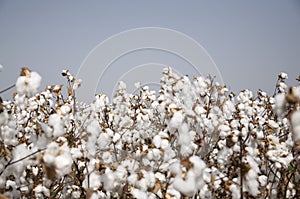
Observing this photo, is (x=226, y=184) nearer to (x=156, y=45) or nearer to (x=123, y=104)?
(x=123, y=104)

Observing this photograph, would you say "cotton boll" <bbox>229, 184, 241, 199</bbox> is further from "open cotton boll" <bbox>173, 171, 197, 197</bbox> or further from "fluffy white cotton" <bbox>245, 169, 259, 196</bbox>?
"open cotton boll" <bbox>173, 171, 197, 197</bbox>

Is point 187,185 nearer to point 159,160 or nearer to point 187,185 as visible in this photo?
point 187,185

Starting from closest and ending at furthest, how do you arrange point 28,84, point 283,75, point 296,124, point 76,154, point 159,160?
1. point 296,124
2. point 28,84
3. point 76,154
4. point 159,160
5. point 283,75

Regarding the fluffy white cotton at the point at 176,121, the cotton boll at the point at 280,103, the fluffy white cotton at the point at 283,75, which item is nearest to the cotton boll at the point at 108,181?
the fluffy white cotton at the point at 176,121

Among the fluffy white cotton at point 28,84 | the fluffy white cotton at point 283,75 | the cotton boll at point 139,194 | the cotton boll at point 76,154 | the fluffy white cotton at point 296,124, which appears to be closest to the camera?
the fluffy white cotton at point 296,124

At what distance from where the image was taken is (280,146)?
5.93 feet

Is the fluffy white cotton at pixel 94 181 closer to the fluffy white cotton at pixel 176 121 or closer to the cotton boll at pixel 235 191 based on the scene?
the fluffy white cotton at pixel 176 121

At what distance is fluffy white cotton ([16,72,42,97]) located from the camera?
1.34m

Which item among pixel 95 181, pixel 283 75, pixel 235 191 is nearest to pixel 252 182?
pixel 235 191

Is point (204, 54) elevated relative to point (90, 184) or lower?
elevated

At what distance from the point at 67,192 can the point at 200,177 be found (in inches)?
56.5

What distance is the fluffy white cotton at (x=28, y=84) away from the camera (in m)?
1.34

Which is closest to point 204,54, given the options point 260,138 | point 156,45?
point 156,45

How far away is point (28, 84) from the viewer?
4.42 ft
